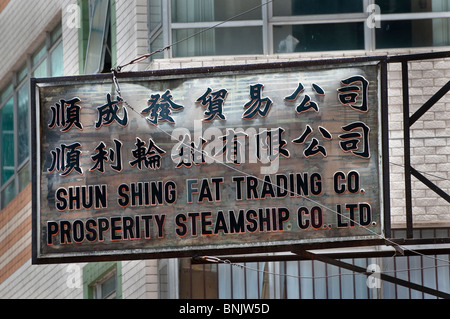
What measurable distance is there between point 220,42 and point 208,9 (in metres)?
0.49

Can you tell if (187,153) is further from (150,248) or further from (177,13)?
(177,13)

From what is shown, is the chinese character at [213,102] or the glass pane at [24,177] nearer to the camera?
the chinese character at [213,102]

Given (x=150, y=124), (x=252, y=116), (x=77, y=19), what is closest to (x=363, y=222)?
(x=252, y=116)

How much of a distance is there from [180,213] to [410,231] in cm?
248

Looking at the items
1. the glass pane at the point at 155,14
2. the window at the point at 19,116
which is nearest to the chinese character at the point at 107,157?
the glass pane at the point at 155,14

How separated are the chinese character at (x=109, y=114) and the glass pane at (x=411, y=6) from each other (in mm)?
4090

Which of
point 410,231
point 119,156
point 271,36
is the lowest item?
point 410,231

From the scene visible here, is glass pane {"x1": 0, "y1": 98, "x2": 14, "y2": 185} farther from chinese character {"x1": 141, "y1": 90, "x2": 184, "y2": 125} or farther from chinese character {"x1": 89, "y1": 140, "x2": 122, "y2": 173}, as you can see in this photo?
chinese character {"x1": 141, "y1": 90, "x2": 184, "y2": 125}

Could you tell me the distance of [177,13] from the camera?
17219mm

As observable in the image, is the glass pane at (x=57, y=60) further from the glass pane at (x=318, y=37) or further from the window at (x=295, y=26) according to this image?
the glass pane at (x=318, y=37)

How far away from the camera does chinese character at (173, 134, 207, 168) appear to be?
1444 centimetres

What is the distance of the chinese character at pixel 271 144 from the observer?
47.0 ft

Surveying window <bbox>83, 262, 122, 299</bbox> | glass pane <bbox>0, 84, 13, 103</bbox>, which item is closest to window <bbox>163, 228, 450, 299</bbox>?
window <bbox>83, 262, 122, 299</bbox>

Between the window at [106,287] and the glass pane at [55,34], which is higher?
the glass pane at [55,34]
